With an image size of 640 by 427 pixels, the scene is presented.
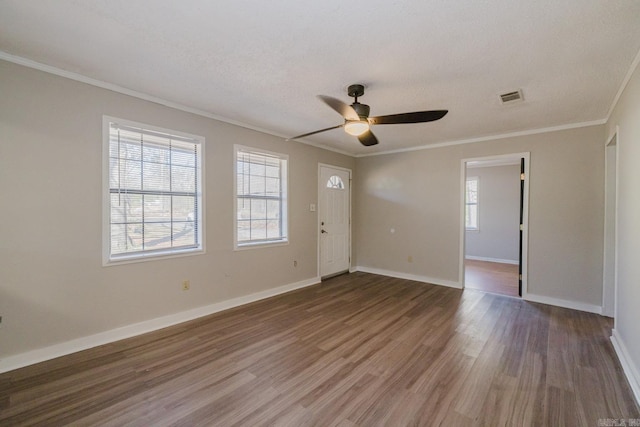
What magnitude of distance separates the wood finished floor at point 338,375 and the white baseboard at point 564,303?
162mm

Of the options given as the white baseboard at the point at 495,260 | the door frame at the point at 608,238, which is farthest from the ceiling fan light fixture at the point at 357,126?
the white baseboard at the point at 495,260

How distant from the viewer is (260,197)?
413 centimetres

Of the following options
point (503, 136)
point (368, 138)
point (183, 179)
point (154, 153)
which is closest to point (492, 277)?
point (503, 136)

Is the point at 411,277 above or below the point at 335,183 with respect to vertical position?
below

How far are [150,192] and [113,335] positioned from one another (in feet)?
4.85

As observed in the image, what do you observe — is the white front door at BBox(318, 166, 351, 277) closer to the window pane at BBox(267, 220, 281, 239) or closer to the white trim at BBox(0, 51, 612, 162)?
the white trim at BBox(0, 51, 612, 162)

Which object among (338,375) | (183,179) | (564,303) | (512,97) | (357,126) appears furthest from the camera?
(564,303)

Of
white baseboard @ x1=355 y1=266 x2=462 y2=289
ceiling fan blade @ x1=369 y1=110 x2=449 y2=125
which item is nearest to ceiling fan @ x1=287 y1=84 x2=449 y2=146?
ceiling fan blade @ x1=369 y1=110 x2=449 y2=125

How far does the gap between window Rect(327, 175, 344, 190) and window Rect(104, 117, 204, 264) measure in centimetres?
255

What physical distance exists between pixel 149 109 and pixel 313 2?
2.27 metres

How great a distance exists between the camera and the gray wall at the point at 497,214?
6.66m

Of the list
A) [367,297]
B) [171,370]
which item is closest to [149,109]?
[171,370]

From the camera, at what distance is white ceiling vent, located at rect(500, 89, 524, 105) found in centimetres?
273

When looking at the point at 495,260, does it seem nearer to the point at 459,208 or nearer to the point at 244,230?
the point at 459,208
